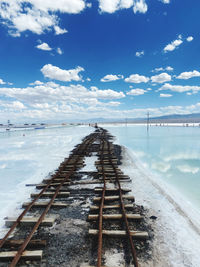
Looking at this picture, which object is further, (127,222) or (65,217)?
(65,217)

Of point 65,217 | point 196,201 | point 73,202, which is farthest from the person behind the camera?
point 196,201

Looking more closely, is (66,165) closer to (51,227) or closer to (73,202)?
(73,202)

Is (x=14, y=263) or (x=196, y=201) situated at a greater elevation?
(x=14, y=263)

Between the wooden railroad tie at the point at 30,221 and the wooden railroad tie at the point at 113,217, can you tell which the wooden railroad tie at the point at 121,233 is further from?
the wooden railroad tie at the point at 30,221

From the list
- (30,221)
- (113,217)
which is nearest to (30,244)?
(30,221)

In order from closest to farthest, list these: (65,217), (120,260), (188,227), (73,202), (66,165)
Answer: (120,260) < (188,227) < (65,217) < (73,202) < (66,165)

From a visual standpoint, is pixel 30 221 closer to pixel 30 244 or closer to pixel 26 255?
pixel 30 244

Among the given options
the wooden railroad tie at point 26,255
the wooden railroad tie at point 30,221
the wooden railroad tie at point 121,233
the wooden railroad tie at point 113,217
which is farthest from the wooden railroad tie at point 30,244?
the wooden railroad tie at point 113,217

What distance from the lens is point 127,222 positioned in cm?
486

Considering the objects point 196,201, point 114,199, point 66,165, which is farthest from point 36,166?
point 196,201

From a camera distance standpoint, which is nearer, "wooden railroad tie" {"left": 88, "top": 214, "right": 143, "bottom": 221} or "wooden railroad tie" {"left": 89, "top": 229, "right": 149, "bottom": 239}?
"wooden railroad tie" {"left": 89, "top": 229, "right": 149, "bottom": 239}

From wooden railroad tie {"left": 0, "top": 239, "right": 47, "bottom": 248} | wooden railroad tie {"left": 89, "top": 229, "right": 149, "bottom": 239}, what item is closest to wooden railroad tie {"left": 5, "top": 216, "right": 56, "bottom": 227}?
wooden railroad tie {"left": 0, "top": 239, "right": 47, "bottom": 248}

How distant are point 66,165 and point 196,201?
316 inches

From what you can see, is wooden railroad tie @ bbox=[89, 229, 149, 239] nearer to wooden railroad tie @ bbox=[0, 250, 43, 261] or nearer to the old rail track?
the old rail track
